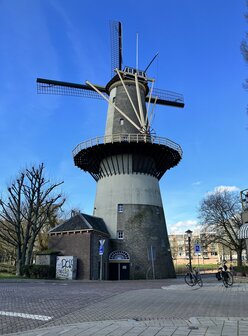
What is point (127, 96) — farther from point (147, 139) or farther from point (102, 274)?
point (102, 274)

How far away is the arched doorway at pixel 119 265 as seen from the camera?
3534 centimetres

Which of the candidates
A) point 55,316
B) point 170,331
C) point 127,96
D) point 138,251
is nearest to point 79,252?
point 138,251

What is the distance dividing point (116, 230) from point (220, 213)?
21.4 meters

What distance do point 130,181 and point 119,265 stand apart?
28.9ft

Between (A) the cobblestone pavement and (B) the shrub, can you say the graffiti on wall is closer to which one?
(B) the shrub

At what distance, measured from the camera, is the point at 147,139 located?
121ft

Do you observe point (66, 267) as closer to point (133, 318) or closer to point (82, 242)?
point (82, 242)

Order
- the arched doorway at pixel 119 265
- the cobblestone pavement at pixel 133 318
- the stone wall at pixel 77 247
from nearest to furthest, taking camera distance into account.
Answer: the cobblestone pavement at pixel 133 318
the stone wall at pixel 77 247
the arched doorway at pixel 119 265

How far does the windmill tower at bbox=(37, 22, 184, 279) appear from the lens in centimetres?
3581

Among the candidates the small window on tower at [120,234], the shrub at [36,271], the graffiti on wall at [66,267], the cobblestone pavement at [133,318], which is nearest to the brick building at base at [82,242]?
the graffiti on wall at [66,267]

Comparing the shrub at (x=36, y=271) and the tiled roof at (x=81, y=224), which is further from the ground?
the tiled roof at (x=81, y=224)

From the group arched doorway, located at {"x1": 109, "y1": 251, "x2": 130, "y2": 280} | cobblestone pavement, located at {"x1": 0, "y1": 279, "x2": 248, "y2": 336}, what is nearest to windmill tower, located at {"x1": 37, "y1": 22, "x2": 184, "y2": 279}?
arched doorway, located at {"x1": 109, "y1": 251, "x2": 130, "y2": 280}

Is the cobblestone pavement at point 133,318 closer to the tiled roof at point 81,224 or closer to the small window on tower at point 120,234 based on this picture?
the tiled roof at point 81,224

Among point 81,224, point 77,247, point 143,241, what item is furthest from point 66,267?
point 143,241
